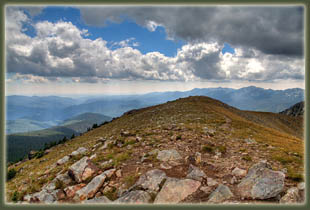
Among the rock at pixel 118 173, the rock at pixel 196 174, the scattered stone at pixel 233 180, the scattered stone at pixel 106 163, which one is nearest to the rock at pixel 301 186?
the scattered stone at pixel 233 180

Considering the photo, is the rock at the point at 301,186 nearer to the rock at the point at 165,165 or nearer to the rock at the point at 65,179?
the rock at the point at 165,165

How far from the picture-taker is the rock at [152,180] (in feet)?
28.6

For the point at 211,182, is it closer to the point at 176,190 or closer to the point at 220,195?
the point at 220,195

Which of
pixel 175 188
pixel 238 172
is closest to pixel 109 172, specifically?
pixel 175 188

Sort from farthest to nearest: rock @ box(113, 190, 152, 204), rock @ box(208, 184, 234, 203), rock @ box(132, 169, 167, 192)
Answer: rock @ box(132, 169, 167, 192)
rock @ box(113, 190, 152, 204)
rock @ box(208, 184, 234, 203)

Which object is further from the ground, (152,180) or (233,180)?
(233,180)

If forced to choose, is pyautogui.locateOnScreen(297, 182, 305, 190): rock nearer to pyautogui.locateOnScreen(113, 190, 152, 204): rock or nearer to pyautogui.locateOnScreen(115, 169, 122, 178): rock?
pyautogui.locateOnScreen(113, 190, 152, 204): rock

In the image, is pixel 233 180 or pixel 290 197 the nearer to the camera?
pixel 290 197

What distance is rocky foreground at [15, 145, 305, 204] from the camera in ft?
25.1

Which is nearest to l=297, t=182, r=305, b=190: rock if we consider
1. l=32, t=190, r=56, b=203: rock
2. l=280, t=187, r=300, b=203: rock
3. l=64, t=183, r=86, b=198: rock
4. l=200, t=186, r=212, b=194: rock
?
l=280, t=187, r=300, b=203: rock

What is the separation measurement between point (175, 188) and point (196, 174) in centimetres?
197

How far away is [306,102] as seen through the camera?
887 centimetres

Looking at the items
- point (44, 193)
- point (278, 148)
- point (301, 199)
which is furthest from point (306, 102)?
point (44, 193)

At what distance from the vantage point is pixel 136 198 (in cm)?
791
